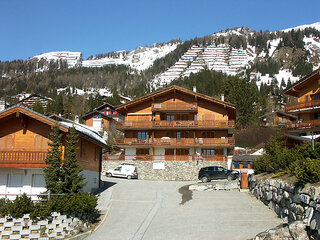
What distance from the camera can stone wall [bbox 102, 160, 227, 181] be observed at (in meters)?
39.5

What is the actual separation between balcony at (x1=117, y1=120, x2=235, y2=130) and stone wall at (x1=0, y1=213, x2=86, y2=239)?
1111 inches

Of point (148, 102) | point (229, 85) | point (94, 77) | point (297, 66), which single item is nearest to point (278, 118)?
point (229, 85)

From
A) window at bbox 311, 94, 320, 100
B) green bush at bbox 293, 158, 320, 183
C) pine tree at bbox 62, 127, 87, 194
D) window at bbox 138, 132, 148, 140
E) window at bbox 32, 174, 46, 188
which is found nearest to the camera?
green bush at bbox 293, 158, 320, 183

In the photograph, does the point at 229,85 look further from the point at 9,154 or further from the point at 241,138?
the point at 9,154

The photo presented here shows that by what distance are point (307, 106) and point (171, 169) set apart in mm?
21070

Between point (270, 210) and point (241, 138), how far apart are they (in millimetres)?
47166

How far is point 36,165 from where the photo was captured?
22.0 metres

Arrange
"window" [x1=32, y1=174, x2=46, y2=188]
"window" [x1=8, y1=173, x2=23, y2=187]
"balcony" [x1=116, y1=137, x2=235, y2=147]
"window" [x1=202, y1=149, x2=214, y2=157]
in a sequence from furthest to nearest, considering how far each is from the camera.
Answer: "window" [x1=202, y1=149, x2=214, y2=157], "balcony" [x1=116, y1=137, x2=235, y2=147], "window" [x1=8, y1=173, x2=23, y2=187], "window" [x1=32, y1=174, x2=46, y2=188]

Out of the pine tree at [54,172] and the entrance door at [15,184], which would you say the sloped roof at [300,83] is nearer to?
the pine tree at [54,172]

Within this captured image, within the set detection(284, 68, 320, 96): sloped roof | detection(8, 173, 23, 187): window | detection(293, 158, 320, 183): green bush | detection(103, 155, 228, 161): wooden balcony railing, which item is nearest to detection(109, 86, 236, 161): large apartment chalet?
detection(103, 155, 228, 161): wooden balcony railing

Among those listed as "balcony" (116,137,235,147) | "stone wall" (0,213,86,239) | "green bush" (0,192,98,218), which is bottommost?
"stone wall" (0,213,86,239)

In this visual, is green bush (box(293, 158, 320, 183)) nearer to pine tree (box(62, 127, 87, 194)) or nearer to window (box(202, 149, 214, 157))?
pine tree (box(62, 127, 87, 194))

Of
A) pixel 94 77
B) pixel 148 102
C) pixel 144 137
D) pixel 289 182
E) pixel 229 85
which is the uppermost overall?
pixel 94 77

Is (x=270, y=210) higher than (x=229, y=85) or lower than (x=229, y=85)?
lower
